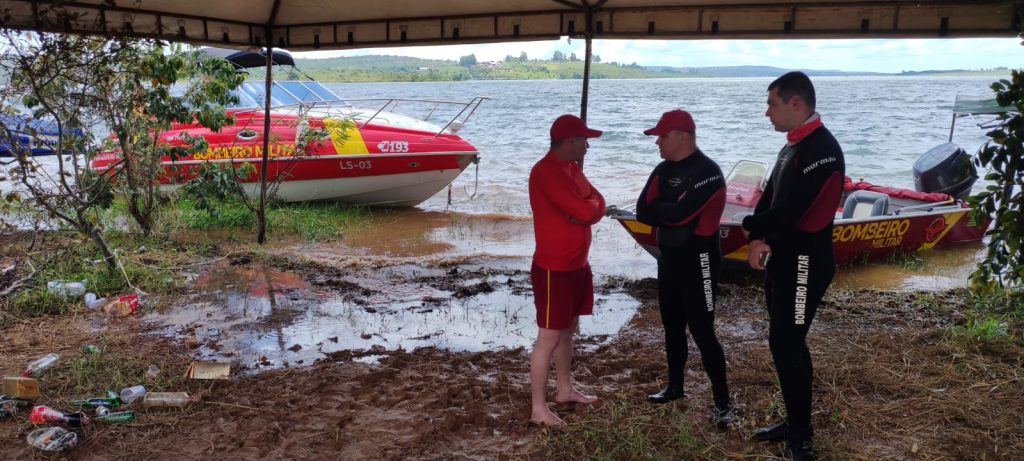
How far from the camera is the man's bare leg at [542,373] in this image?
3676 millimetres

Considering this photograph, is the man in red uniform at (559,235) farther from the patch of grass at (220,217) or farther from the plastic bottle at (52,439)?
the patch of grass at (220,217)

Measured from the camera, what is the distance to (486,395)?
13.7 ft

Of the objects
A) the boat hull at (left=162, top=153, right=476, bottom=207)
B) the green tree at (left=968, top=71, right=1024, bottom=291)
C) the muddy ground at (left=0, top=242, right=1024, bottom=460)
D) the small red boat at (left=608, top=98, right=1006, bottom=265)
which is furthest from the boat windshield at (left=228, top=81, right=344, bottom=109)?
the green tree at (left=968, top=71, right=1024, bottom=291)

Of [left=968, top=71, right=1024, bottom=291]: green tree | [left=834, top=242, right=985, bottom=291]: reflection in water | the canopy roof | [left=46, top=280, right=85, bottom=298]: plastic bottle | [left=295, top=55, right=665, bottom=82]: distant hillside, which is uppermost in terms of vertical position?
[left=295, top=55, right=665, bottom=82]: distant hillside

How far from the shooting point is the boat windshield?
41.9 feet

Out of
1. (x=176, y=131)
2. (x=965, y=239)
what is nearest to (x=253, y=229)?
(x=176, y=131)

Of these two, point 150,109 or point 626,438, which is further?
point 150,109

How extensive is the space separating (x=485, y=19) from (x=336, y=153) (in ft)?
19.6

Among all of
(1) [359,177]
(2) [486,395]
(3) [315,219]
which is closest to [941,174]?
(1) [359,177]

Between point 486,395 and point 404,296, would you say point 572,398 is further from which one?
point 404,296

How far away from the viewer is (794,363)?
323 cm

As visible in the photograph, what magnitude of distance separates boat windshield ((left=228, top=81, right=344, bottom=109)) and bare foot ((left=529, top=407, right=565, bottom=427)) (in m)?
9.93

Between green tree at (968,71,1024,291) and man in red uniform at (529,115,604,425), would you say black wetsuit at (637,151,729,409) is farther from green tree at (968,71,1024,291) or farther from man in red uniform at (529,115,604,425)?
green tree at (968,71,1024,291)

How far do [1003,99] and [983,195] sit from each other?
0.44 m
